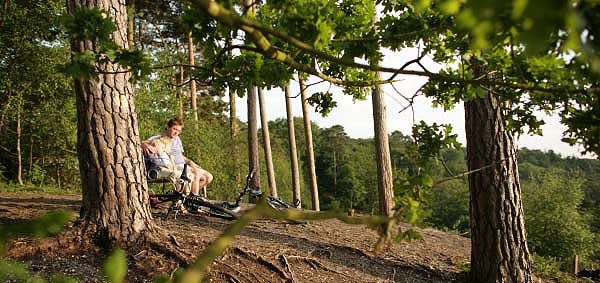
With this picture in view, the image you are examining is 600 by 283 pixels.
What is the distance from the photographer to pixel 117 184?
354 centimetres

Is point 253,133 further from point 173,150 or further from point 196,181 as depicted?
point 173,150

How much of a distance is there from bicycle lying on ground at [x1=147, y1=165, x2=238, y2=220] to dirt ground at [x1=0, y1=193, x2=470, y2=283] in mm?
149

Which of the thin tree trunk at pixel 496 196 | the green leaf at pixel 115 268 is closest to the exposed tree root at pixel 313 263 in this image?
the thin tree trunk at pixel 496 196

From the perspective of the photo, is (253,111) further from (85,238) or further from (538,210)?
(538,210)

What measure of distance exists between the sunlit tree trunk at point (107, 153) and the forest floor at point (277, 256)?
0.74 feet

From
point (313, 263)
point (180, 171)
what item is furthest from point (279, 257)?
point (180, 171)

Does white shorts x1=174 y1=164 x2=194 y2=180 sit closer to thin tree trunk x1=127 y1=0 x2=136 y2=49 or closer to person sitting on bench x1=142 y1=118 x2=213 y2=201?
person sitting on bench x1=142 y1=118 x2=213 y2=201

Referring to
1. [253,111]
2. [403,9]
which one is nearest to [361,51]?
[403,9]

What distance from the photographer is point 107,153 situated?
11.5 ft

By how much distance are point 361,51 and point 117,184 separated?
106 inches

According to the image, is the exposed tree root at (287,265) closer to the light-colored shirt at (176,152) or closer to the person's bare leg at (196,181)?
the person's bare leg at (196,181)

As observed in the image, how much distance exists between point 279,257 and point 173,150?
2692mm

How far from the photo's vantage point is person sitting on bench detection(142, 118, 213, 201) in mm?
5648

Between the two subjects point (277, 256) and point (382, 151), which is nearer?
point (277, 256)
